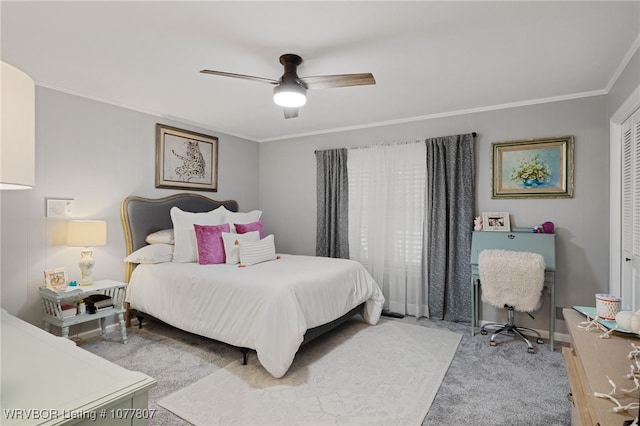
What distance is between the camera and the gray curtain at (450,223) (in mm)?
3914

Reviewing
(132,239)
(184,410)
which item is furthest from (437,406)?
(132,239)

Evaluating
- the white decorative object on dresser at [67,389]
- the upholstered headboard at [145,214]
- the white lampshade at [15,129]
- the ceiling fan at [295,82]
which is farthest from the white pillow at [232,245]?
the white lampshade at [15,129]

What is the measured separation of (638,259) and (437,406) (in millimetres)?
1932

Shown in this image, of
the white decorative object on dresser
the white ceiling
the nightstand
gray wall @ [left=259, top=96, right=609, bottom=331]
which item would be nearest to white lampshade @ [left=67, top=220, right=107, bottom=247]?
the nightstand

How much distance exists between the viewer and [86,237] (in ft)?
10.3

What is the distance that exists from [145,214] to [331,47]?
9.39 ft

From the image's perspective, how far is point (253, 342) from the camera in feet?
8.81

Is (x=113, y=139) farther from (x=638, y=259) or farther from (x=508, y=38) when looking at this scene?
(x=638, y=259)

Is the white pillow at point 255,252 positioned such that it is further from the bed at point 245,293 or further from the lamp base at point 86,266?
the lamp base at point 86,266

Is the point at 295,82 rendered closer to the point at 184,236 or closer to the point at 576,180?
the point at 184,236

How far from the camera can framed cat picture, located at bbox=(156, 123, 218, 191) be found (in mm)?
4176

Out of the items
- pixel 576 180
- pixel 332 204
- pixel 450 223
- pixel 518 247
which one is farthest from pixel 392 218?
pixel 576 180

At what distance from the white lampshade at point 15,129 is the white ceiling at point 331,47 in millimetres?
1409

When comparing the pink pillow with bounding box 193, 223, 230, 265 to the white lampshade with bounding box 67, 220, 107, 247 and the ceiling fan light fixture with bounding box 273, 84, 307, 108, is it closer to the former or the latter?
the white lampshade with bounding box 67, 220, 107, 247
